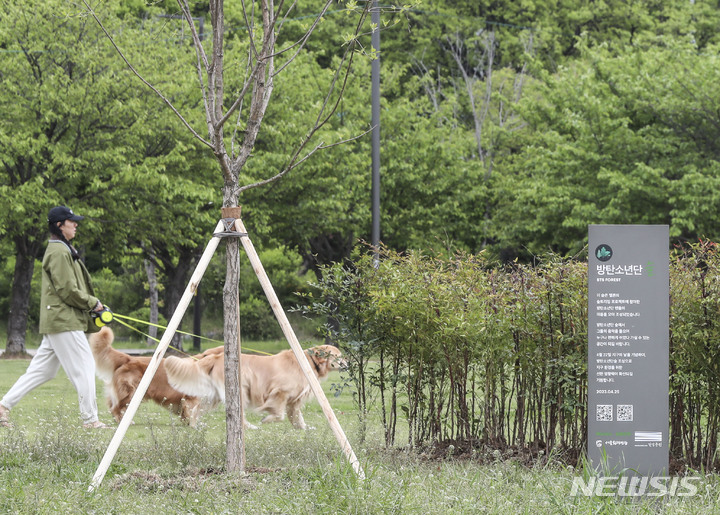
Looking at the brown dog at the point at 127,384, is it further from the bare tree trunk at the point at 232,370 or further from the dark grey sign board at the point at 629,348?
the dark grey sign board at the point at 629,348

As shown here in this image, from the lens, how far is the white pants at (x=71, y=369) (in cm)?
805

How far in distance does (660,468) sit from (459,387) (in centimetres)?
172

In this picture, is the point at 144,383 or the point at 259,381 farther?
the point at 259,381

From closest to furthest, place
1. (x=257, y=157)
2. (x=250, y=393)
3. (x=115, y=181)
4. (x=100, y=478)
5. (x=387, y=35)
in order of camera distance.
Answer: (x=100, y=478) < (x=250, y=393) < (x=115, y=181) < (x=257, y=157) < (x=387, y=35)

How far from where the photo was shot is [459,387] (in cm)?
700

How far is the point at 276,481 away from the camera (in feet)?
18.6

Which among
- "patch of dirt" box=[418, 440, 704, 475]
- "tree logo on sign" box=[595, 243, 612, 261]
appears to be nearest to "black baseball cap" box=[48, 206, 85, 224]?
"patch of dirt" box=[418, 440, 704, 475]

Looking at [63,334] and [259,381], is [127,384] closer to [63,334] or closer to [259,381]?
[63,334]

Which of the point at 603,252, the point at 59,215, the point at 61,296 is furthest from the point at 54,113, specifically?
Result: the point at 603,252

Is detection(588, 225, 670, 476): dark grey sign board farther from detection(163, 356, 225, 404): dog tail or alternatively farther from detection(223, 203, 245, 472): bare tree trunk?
detection(163, 356, 225, 404): dog tail

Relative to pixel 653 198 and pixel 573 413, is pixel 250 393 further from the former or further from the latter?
pixel 653 198

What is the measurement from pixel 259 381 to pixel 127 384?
1.23m

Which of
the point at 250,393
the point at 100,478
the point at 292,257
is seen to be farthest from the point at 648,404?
the point at 292,257

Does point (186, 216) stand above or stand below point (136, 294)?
above
